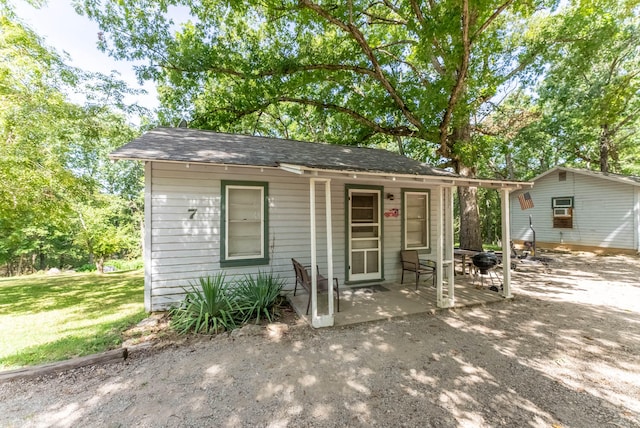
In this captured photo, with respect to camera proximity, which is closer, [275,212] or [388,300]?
[388,300]

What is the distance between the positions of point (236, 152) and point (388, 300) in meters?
4.49

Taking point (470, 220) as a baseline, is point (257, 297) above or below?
below

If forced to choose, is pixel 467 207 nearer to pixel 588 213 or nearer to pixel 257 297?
pixel 257 297

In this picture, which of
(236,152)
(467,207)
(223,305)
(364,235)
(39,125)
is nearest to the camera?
(223,305)

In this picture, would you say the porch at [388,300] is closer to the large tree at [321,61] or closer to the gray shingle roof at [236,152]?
the gray shingle roof at [236,152]

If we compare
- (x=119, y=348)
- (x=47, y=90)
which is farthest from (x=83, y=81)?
(x=119, y=348)

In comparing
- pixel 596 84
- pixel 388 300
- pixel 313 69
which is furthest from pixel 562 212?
pixel 313 69

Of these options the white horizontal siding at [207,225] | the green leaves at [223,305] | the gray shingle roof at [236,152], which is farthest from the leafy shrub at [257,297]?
the gray shingle roof at [236,152]

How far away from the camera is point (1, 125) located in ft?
20.1

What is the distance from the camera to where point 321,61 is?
855 centimetres

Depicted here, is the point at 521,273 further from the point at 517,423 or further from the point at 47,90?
the point at 47,90

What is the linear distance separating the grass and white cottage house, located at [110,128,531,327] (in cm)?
85

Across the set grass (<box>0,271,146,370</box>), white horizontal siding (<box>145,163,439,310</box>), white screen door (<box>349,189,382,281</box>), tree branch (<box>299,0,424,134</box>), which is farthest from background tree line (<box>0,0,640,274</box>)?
white horizontal siding (<box>145,163,439,310</box>)

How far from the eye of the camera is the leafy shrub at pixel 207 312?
422cm
